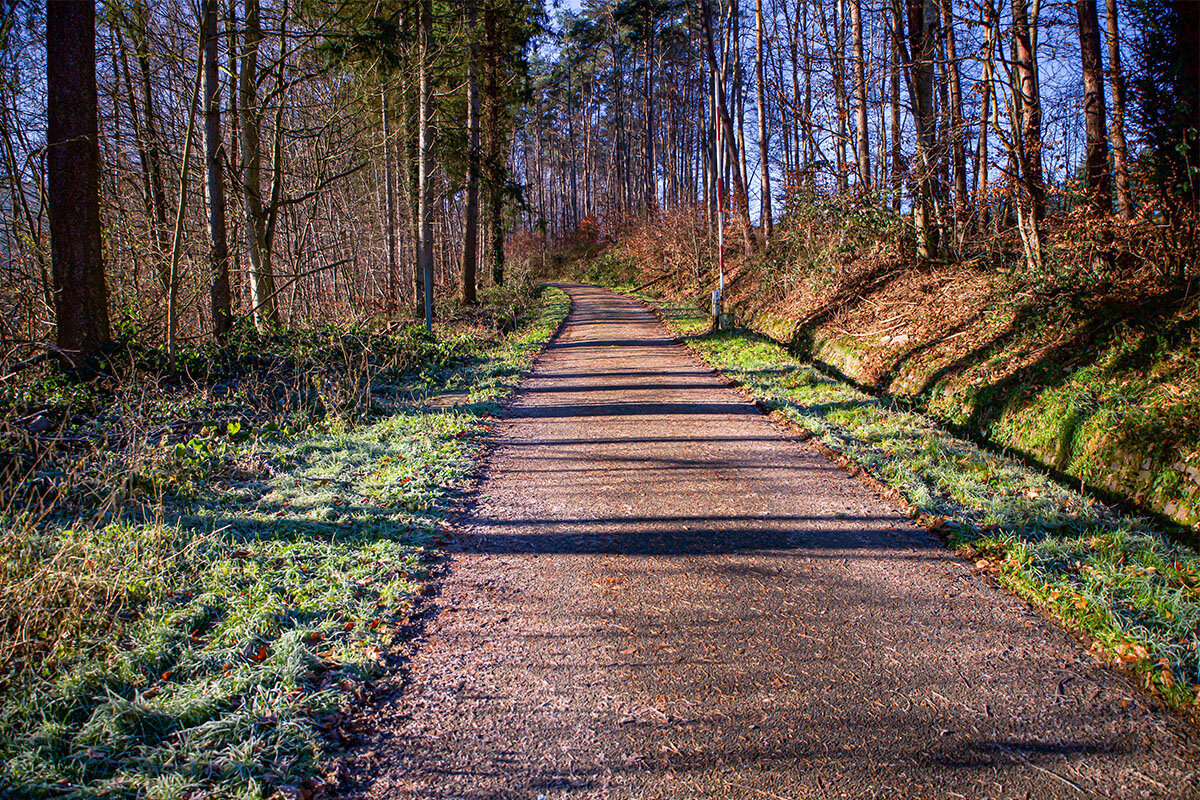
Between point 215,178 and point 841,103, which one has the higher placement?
point 841,103

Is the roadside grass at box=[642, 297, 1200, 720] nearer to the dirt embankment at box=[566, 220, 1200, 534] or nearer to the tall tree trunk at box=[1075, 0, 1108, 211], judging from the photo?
the dirt embankment at box=[566, 220, 1200, 534]

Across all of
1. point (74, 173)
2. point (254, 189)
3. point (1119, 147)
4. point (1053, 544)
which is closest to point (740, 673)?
point (1053, 544)

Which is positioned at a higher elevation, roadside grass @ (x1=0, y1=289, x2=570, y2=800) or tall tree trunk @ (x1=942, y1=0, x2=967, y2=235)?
tall tree trunk @ (x1=942, y1=0, x2=967, y2=235)

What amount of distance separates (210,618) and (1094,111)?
1116cm

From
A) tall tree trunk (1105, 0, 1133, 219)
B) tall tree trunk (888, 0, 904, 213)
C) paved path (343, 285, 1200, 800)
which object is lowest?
paved path (343, 285, 1200, 800)

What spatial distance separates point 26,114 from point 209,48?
2.95m

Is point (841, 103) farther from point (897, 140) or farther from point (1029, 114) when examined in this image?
point (1029, 114)

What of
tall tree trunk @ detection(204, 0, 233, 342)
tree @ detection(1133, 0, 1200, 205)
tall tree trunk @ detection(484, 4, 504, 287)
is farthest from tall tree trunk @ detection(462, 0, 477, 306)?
tree @ detection(1133, 0, 1200, 205)

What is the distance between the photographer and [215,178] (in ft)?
31.4

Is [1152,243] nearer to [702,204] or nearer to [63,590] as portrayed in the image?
[63,590]

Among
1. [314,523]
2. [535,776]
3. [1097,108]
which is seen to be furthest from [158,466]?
[1097,108]

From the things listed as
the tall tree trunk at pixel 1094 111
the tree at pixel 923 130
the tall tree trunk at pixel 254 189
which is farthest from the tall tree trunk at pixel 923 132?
the tall tree trunk at pixel 254 189

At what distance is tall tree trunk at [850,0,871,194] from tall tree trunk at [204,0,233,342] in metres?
11.9

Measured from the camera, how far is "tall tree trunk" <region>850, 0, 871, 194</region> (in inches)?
538
